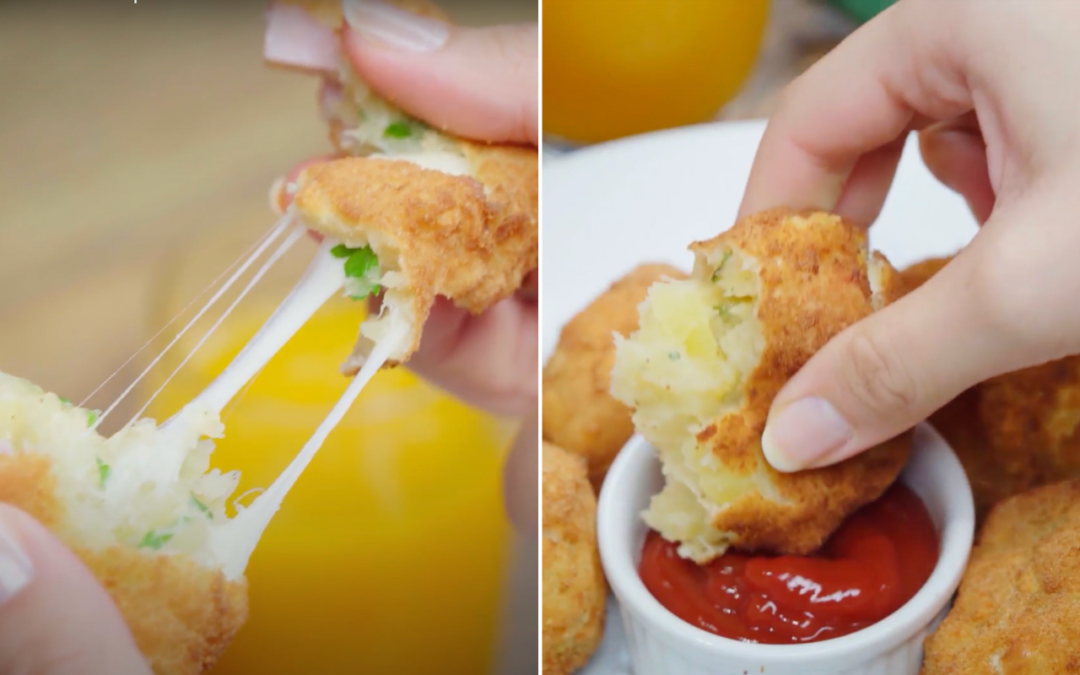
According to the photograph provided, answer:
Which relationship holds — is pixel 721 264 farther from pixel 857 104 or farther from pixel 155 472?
pixel 155 472

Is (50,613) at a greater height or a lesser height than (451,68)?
lesser

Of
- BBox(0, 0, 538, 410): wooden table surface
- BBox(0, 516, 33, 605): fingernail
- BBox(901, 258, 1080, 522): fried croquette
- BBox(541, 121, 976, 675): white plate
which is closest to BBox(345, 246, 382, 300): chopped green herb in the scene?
BBox(0, 0, 538, 410): wooden table surface

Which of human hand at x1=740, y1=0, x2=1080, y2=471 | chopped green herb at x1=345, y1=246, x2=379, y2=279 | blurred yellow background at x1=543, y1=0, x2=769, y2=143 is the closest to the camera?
human hand at x1=740, y1=0, x2=1080, y2=471

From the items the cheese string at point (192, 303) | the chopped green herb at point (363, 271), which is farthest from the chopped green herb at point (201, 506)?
the chopped green herb at point (363, 271)

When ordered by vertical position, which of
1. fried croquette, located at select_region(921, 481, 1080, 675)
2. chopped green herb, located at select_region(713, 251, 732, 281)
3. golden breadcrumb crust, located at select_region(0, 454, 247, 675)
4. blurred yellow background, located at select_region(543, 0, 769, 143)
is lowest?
fried croquette, located at select_region(921, 481, 1080, 675)

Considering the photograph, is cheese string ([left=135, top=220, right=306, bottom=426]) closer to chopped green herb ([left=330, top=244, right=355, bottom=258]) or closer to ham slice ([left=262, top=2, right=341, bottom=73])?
chopped green herb ([left=330, top=244, right=355, bottom=258])

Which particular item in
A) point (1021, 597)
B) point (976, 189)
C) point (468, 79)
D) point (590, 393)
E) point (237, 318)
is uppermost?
point (468, 79)

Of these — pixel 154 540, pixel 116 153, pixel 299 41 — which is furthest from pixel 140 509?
pixel 299 41
